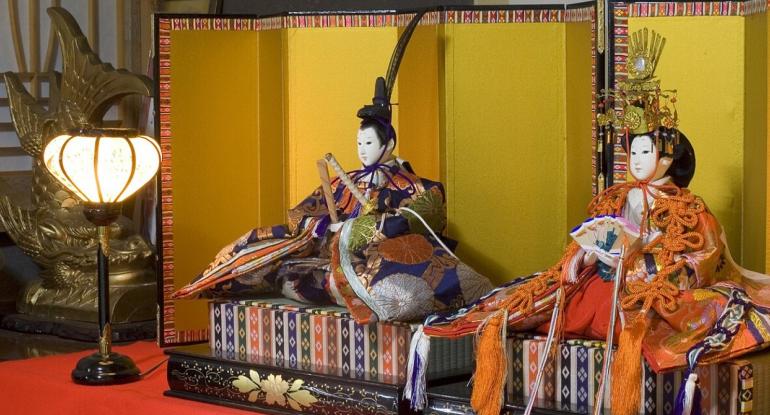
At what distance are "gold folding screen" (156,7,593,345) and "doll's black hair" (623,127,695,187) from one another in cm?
85

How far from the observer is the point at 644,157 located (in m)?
3.28

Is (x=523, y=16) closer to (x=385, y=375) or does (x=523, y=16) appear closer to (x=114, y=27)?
(x=385, y=375)

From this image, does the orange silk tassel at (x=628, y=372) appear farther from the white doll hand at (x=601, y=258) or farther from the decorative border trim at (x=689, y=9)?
the decorative border trim at (x=689, y=9)

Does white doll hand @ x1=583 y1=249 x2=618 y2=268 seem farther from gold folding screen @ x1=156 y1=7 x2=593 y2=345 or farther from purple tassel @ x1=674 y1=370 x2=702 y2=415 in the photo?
gold folding screen @ x1=156 y1=7 x2=593 y2=345

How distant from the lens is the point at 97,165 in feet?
13.1

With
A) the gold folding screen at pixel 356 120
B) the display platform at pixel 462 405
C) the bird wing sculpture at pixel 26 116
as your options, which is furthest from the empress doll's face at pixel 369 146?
the bird wing sculpture at pixel 26 116

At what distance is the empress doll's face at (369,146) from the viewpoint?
3.94 meters

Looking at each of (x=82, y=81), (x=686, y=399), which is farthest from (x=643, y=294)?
(x=82, y=81)

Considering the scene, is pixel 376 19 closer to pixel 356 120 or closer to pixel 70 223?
pixel 356 120

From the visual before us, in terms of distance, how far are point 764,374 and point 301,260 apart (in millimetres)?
1477

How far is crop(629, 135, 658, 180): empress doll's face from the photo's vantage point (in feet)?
10.7

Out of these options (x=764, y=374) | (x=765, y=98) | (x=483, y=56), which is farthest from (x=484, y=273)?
(x=764, y=374)

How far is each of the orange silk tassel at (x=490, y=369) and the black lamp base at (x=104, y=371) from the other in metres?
1.33

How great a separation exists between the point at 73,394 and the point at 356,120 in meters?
1.35
